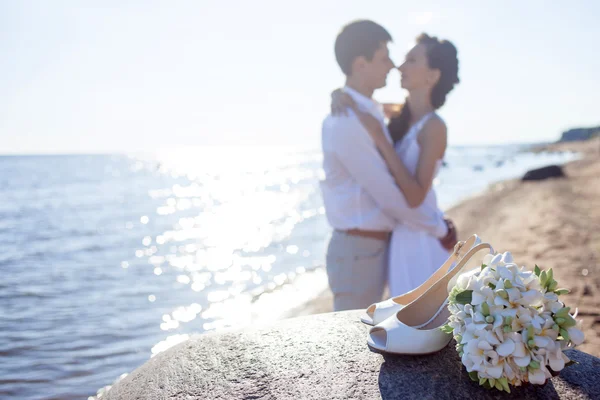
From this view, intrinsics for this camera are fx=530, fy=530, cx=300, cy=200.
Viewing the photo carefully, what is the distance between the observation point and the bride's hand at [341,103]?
3.44 meters

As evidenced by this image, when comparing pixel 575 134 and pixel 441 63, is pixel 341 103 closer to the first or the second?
pixel 441 63

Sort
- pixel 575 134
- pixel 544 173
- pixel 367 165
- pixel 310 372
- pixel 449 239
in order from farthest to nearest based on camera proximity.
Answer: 1. pixel 575 134
2. pixel 544 173
3. pixel 449 239
4. pixel 367 165
5. pixel 310 372

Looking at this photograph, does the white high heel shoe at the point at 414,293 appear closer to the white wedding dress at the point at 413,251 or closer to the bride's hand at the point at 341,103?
the white wedding dress at the point at 413,251

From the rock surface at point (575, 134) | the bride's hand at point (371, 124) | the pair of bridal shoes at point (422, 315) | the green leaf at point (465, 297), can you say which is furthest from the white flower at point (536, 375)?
the rock surface at point (575, 134)

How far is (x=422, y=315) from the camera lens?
7.02 feet

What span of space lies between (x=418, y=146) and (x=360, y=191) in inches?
19.9

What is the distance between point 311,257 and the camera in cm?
1555

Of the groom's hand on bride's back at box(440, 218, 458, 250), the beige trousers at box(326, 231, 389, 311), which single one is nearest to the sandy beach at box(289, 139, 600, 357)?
the groom's hand on bride's back at box(440, 218, 458, 250)

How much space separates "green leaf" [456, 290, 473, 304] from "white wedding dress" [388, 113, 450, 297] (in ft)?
5.65

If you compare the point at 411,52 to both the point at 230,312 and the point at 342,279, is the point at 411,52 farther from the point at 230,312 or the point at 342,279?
the point at 230,312

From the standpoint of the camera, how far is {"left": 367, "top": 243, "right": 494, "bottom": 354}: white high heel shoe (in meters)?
1.97

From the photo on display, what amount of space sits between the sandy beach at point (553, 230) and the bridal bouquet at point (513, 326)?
12.4ft

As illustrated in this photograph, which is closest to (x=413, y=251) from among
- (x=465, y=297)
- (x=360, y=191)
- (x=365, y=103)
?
(x=360, y=191)

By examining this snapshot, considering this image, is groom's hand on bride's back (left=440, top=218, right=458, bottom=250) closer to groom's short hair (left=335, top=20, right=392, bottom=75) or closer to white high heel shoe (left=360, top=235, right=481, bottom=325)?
groom's short hair (left=335, top=20, right=392, bottom=75)
